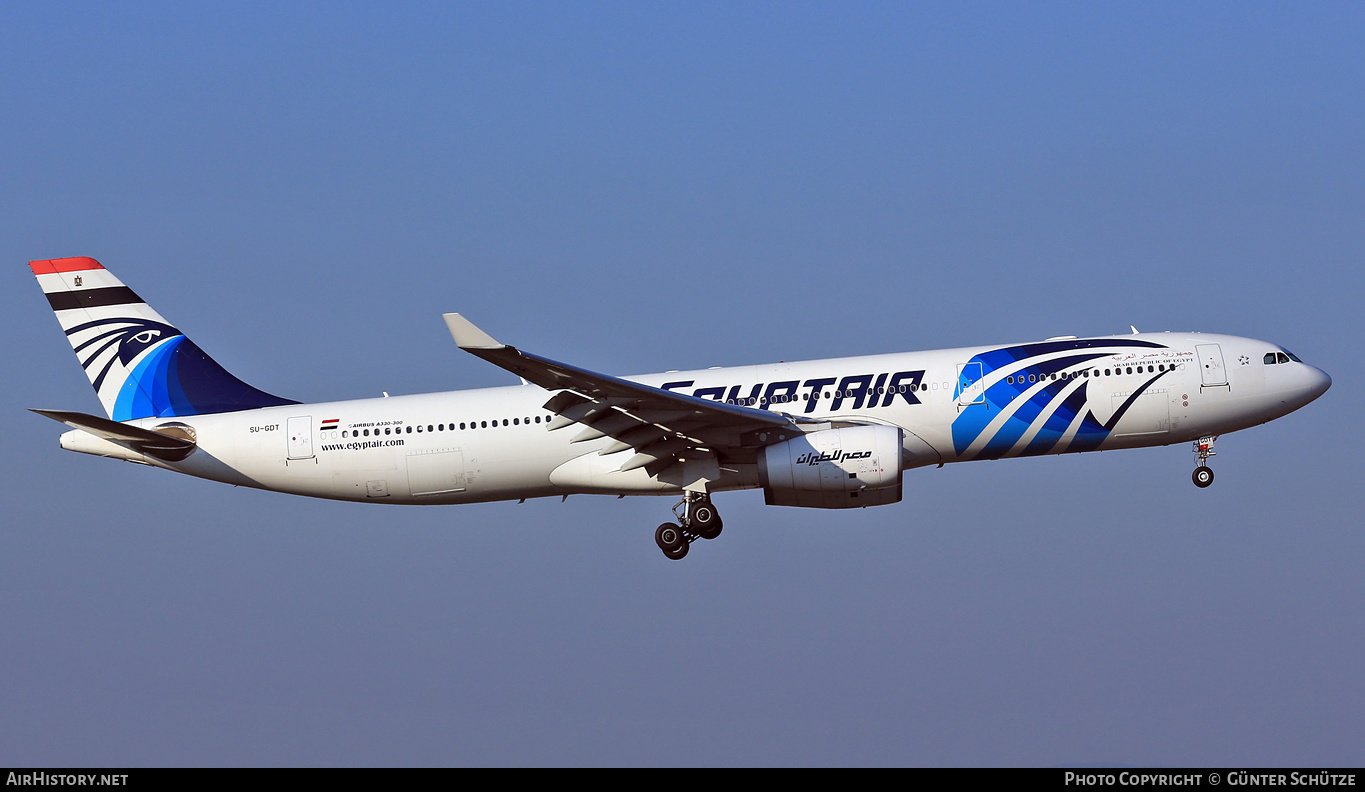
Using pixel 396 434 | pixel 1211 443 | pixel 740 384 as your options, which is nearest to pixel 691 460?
pixel 740 384

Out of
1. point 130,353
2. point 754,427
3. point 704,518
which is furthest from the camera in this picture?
point 130,353

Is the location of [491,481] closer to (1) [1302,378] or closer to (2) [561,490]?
(2) [561,490]

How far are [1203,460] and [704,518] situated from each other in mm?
11512

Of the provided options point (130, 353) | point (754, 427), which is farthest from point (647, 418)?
point (130, 353)

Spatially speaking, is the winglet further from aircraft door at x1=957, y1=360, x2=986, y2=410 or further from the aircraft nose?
the aircraft nose

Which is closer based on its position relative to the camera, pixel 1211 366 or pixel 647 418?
pixel 647 418

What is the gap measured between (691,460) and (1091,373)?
9.11 m

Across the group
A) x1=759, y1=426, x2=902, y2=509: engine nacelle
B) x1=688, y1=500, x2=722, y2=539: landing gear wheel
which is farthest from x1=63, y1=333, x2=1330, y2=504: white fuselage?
x1=759, y1=426, x2=902, y2=509: engine nacelle

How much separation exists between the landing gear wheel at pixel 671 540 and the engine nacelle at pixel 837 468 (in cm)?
290

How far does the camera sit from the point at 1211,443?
3238cm

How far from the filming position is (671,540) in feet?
107

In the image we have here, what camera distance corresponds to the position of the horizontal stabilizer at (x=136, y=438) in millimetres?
31344

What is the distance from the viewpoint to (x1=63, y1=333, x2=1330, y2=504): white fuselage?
3136cm

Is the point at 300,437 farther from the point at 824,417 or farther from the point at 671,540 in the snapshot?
the point at 824,417
